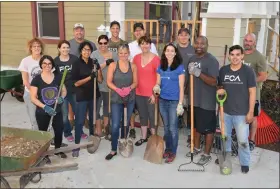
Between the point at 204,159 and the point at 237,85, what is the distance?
1.21 metres

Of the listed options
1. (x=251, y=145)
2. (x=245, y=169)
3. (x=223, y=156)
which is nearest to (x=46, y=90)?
(x=223, y=156)

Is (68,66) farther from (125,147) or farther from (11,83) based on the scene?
(11,83)

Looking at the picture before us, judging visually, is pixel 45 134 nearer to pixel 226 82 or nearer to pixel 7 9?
pixel 226 82

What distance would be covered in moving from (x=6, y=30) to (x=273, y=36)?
7596 millimetres

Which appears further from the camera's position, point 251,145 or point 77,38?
point 77,38

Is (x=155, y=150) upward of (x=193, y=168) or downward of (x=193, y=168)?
upward

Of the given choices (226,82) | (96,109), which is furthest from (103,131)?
(226,82)

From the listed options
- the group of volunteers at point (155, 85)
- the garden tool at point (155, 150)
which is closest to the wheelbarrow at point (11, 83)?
the group of volunteers at point (155, 85)

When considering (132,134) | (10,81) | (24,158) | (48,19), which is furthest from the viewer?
(48,19)

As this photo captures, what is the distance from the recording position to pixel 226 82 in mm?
3939

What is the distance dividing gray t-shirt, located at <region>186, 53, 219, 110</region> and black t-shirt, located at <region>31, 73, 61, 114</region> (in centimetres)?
186

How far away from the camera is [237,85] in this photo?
152 inches

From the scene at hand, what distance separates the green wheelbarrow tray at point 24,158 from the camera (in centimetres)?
346

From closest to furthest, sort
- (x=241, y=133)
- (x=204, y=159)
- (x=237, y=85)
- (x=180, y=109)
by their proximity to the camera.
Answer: (x=237, y=85)
(x=241, y=133)
(x=180, y=109)
(x=204, y=159)
